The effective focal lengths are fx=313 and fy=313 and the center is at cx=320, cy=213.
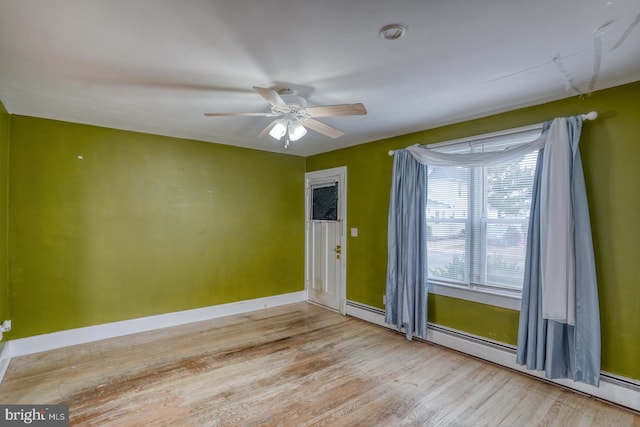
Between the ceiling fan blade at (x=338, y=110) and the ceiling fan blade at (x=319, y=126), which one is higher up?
the ceiling fan blade at (x=319, y=126)

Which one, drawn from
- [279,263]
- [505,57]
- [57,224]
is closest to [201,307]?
[279,263]

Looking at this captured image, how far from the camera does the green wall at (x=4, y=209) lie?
2982 mm

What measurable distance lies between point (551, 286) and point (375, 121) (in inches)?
88.1

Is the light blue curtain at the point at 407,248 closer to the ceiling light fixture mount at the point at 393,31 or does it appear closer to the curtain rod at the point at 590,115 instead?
the curtain rod at the point at 590,115

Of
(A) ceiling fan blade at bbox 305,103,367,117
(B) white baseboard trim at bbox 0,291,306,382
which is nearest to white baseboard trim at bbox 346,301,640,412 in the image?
(B) white baseboard trim at bbox 0,291,306,382

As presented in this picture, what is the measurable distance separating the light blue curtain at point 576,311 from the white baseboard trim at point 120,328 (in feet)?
11.4

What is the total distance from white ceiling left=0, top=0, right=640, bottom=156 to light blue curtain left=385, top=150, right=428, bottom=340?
2.71 ft

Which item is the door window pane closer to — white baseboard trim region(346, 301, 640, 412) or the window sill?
white baseboard trim region(346, 301, 640, 412)

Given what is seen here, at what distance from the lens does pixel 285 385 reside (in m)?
2.70

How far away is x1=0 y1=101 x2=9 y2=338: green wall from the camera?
117 inches

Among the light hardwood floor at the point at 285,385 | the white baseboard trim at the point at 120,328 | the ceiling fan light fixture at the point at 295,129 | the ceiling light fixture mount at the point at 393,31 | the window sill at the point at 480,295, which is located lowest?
the light hardwood floor at the point at 285,385

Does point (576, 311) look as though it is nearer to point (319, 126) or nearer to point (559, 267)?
point (559, 267)

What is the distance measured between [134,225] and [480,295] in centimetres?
408

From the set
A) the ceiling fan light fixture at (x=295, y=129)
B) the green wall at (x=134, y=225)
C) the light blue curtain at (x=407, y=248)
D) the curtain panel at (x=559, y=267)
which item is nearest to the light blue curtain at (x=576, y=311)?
the curtain panel at (x=559, y=267)
